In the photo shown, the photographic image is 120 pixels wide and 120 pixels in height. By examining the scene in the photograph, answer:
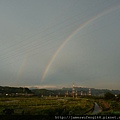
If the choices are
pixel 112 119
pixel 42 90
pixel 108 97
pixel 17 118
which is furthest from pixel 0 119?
pixel 42 90

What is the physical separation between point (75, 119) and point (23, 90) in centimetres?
12500

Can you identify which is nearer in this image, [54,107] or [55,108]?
[55,108]

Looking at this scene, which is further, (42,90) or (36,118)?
(42,90)

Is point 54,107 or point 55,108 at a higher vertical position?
point 54,107

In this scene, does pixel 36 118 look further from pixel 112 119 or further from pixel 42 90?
pixel 42 90

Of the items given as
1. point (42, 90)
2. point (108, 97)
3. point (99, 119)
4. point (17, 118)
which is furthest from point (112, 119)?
point (42, 90)

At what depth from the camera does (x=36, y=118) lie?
20.5 m

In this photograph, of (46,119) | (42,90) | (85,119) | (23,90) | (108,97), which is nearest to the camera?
(85,119)

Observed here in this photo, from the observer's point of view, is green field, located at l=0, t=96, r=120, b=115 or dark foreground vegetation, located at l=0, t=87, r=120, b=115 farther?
dark foreground vegetation, located at l=0, t=87, r=120, b=115

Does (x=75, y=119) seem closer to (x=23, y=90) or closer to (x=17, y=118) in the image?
(x=17, y=118)

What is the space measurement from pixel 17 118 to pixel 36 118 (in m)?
1.73

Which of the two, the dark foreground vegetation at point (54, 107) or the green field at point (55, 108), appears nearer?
the green field at point (55, 108)

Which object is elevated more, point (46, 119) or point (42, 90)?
point (42, 90)

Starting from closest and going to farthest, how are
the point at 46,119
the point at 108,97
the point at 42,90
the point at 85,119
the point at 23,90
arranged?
the point at 85,119, the point at 46,119, the point at 108,97, the point at 23,90, the point at 42,90
